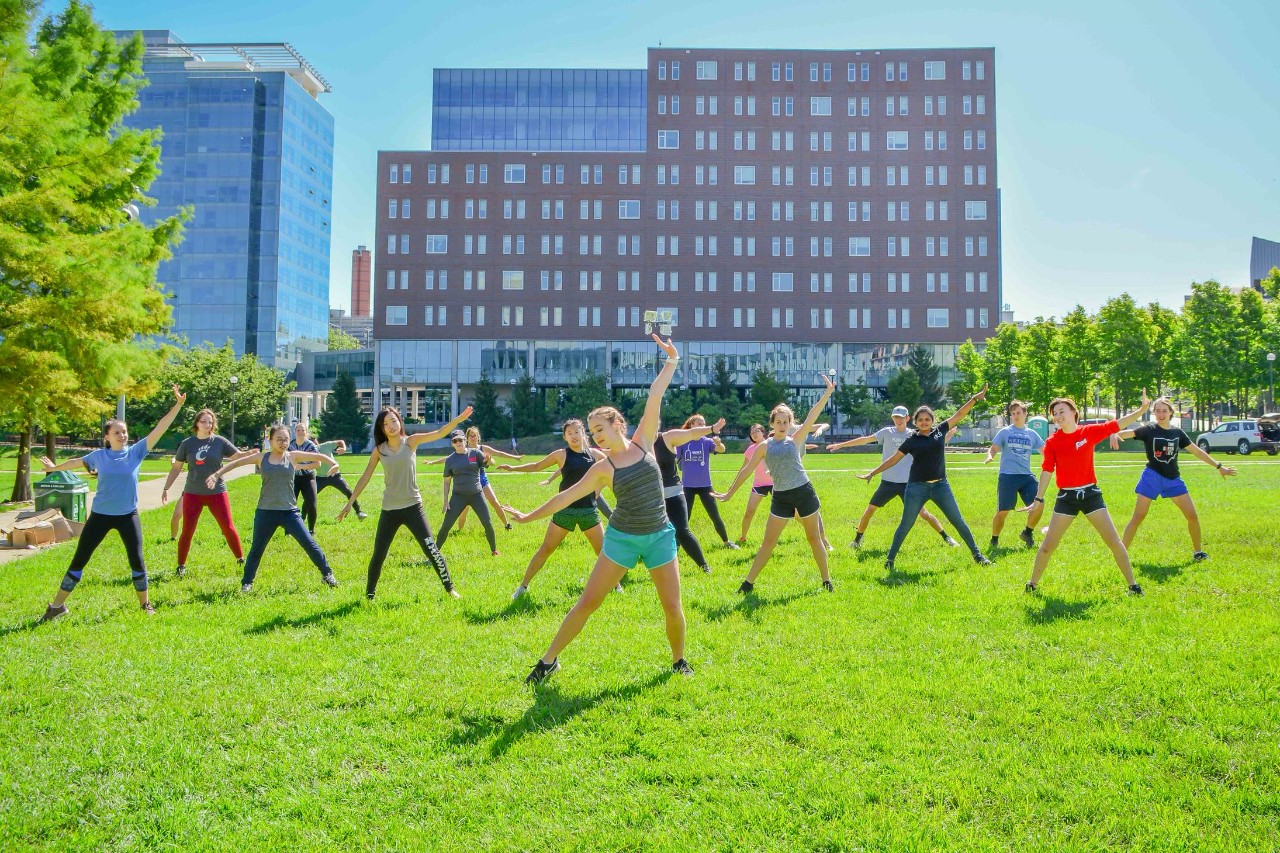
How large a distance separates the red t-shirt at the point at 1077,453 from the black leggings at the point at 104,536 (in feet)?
31.9

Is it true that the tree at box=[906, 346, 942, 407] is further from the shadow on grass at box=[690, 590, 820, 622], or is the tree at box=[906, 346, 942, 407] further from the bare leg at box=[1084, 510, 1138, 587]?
the shadow on grass at box=[690, 590, 820, 622]

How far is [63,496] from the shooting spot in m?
16.1

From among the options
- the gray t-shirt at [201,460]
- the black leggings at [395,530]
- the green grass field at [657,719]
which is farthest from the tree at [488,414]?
the black leggings at [395,530]

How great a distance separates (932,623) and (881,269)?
7543 cm

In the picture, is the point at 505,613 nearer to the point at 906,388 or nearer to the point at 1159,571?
the point at 1159,571

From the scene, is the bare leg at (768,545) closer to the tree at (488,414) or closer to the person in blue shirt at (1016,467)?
the person in blue shirt at (1016,467)

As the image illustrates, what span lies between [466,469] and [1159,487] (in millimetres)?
9632

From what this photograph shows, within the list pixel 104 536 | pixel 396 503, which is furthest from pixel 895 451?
pixel 104 536

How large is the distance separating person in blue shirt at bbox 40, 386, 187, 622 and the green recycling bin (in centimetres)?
904

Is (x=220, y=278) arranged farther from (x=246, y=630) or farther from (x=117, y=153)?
(x=246, y=630)

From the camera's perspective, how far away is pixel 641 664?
6.49 meters

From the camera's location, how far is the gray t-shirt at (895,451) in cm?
1209

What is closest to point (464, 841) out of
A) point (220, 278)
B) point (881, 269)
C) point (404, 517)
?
point (404, 517)

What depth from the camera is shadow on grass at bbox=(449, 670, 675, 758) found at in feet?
16.8
